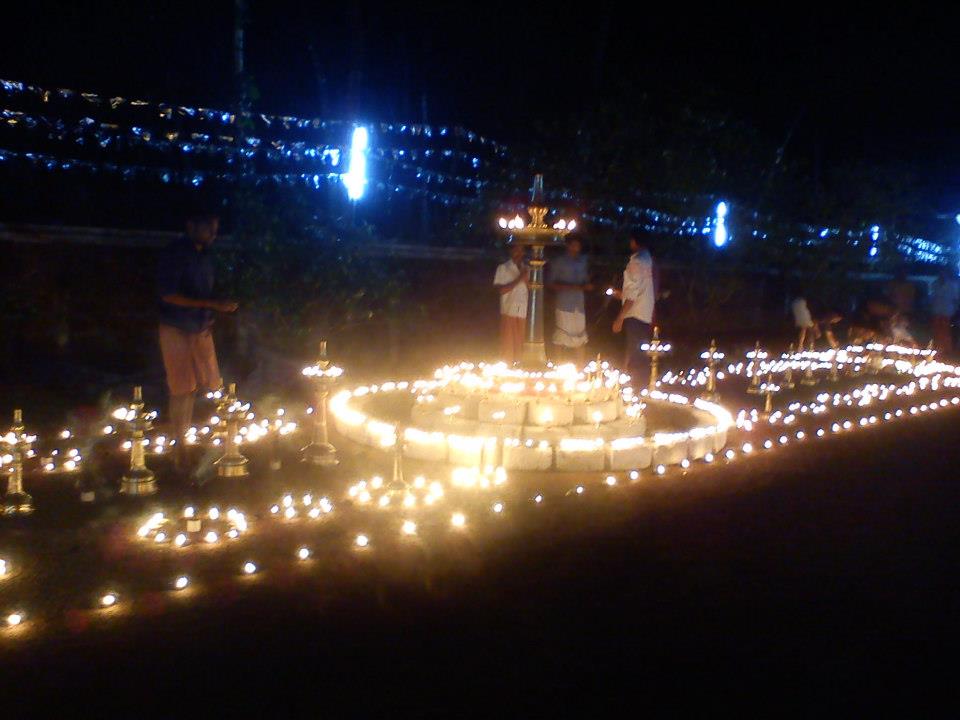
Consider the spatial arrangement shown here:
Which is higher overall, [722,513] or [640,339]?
[640,339]

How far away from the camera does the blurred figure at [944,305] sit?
17.5 m

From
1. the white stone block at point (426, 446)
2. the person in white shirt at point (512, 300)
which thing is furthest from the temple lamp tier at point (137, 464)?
the person in white shirt at point (512, 300)

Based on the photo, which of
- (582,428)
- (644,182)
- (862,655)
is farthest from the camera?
(644,182)

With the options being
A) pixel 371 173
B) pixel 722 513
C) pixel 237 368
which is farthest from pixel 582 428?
pixel 371 173

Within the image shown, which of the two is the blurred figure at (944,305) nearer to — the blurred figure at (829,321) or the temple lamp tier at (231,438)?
the blurred figure at (829,321)

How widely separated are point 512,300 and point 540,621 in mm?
7593

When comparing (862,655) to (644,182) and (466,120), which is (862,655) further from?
(466,120)

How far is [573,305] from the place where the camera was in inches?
457

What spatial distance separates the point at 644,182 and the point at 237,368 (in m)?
8.37

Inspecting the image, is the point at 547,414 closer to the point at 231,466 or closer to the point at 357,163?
the point at 231,466

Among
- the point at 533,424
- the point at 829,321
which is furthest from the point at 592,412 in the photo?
the point at 829,321

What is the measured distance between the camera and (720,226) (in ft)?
66.1

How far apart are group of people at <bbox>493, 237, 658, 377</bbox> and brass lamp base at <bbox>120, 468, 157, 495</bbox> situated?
5.11m

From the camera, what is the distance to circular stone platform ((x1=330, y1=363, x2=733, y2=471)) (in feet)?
26.0
